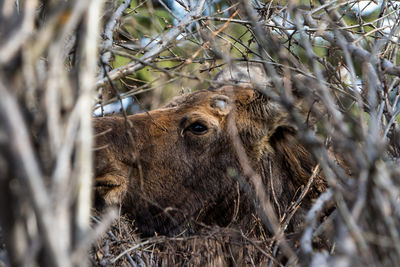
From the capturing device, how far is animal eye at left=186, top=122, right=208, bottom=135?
4.32 meters

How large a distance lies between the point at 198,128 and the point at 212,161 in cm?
33

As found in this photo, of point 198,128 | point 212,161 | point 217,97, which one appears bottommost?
Result: point 212,161

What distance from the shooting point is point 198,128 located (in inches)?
171

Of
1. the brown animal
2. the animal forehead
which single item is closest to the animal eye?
the brown animal

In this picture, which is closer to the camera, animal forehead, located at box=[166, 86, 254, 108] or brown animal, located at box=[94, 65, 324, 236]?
brown animal, located at box=[94, 65, 324, 236]

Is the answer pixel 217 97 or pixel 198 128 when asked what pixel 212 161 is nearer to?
pixel 198 128

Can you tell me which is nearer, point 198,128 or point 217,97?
point 198,128

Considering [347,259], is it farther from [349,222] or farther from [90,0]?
[90,0]

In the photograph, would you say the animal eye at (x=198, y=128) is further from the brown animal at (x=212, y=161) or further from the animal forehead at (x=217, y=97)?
the animal forehead at (x=217, y=97)

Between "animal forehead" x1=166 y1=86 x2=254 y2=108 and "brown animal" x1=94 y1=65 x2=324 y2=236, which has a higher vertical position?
"animal forehead" x1=166 y1=86 x2=254 y2=108

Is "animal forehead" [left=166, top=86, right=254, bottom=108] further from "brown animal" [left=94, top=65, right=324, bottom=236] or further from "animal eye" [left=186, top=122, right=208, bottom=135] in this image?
"animal eye" [left=186, top=122, right=208, bottom=135]

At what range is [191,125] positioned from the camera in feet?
14.3

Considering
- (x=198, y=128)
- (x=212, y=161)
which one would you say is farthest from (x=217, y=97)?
(x=212, y=161)

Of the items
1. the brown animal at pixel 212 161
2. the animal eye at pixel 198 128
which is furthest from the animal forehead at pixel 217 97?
the animal eye at pixel 198 128
